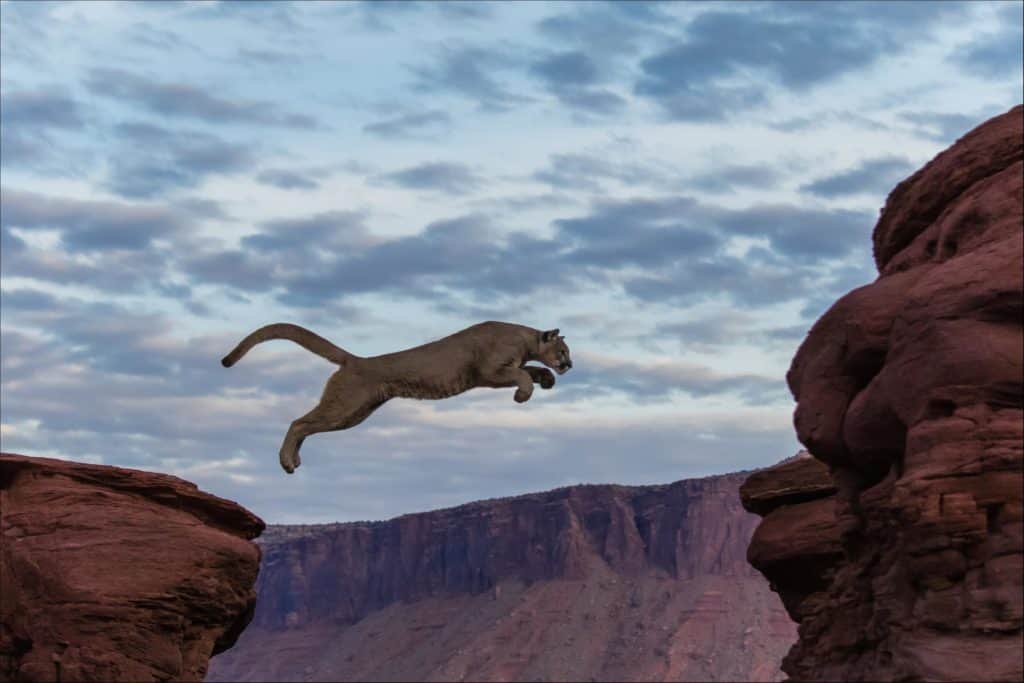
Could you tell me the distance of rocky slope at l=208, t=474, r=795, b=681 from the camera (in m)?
126

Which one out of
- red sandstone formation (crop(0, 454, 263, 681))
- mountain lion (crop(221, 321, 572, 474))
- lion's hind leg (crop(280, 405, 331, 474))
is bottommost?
red sandstone formation (crop(0, 454, 263, 681))

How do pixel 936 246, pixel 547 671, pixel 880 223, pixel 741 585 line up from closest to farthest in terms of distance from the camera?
pixel 936 246 → pixel 880 223 → pixel 547 671 → pixel 741 585

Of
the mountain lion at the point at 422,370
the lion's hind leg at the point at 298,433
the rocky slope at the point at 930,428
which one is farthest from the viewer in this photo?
the mountain lion at the point at 422,370

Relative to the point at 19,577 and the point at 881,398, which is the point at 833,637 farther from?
the point at 19,577

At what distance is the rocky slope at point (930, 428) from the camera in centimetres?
1833

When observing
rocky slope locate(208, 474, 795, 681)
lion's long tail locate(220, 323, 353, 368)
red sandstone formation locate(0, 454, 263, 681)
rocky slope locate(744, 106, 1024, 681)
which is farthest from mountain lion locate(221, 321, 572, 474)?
rocky slope locate(208, 474, 795, 681)

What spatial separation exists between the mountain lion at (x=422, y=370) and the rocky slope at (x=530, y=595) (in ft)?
311

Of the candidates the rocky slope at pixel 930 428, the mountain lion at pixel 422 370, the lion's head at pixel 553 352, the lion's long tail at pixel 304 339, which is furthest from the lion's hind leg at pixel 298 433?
the rocky slope at pixel 930 428

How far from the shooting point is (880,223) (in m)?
24.8

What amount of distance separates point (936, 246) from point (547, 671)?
347 feet

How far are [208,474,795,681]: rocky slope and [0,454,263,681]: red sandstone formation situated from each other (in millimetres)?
94586

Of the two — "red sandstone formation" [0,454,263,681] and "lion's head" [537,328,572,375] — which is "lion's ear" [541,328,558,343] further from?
"red sandstone formation" [0,454,263,681]

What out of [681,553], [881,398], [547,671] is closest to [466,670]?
[547,671]

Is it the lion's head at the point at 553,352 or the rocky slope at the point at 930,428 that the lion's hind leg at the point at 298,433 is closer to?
the lion's head at the point at 553,352
